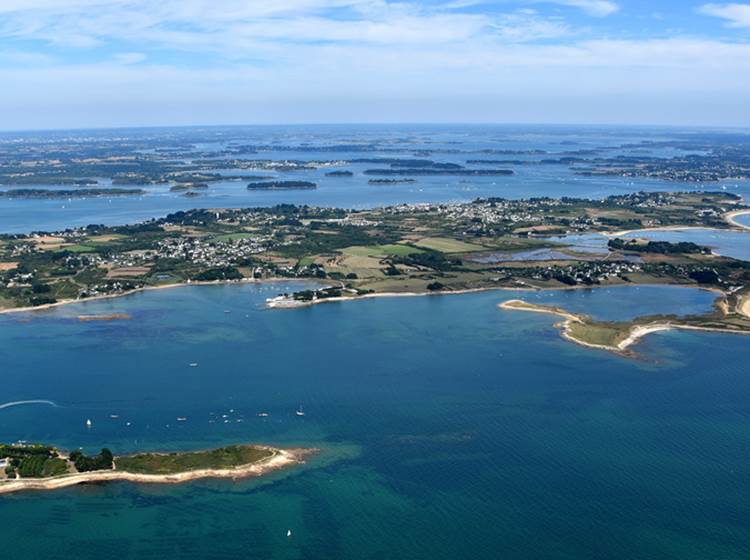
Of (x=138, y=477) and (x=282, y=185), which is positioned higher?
(x=282, y=185)

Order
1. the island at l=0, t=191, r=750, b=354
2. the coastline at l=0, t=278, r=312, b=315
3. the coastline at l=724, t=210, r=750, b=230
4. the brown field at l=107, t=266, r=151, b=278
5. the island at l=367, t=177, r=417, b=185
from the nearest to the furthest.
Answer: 1. the coastline at l=0, t=278, r=312, b=315
2. the island at l=0, t=191, r=750, b=354
3. the brown field at l=107, t=266, r=151, b=278
4. the coastline at l=724, t=210, r=750, b=230
5. the island at l=367, t=177, r=417, b=185

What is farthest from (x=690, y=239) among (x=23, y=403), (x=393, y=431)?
(x=23, y=403)

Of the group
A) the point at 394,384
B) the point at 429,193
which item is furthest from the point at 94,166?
the point at 394,384

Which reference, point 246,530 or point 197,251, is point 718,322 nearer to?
point 246,530

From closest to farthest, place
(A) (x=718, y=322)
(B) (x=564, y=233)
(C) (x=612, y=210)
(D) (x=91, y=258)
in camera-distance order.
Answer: (A) (x=718, y=322) → (D) (x=91, y=258) → (B) (x=564, y=233) → (C) (x=612, y=210)

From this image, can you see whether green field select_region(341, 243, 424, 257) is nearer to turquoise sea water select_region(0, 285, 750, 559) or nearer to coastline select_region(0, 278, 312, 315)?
coastline select_region(0, 278, 312, 315)

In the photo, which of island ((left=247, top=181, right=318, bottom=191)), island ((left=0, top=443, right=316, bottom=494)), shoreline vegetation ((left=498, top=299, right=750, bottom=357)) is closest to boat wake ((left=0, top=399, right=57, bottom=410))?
island ((left=0, top=443, right=316, bottom=494))

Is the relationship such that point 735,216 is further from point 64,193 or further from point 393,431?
point 64,193
